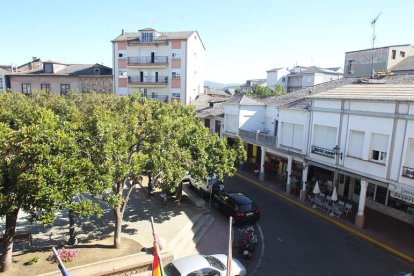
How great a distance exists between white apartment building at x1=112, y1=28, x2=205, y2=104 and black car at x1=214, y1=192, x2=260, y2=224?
29093 millimetres

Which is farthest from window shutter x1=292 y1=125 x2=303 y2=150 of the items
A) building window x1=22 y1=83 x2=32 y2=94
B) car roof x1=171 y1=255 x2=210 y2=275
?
building window x1=22 y1=83 x2=32 y2=94

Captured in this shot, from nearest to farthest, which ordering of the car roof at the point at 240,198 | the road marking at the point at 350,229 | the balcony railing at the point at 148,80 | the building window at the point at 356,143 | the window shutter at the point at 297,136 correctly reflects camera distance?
the road marking at the point at 350,229, the car roof at the point at 240,198, the building window at the point at 356,143, the window shutter at the point at 297,136, the balcony railing at the point at 148,80

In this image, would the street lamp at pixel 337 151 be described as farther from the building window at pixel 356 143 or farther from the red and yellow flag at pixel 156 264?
the red and yellow flag at pixel 156 264

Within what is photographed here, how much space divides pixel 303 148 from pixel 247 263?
1163 cm

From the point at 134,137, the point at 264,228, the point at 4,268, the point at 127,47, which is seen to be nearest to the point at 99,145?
the point at 134,137

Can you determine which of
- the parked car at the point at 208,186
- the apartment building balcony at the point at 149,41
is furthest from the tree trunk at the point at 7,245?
the apartment building balcony at the point at 149,41

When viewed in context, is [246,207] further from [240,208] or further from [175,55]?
[175,55]

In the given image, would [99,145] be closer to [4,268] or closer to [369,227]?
[4,268]

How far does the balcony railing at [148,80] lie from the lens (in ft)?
159

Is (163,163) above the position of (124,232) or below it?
above

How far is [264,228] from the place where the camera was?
752 inches

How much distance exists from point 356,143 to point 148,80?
35.8 metres

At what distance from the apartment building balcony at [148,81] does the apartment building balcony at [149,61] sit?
196 centimetres

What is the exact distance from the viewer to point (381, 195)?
21.9 metres
